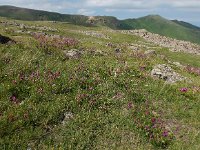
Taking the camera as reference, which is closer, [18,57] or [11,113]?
[11,113]

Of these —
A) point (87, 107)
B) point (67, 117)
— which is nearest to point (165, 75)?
point (87, 107)

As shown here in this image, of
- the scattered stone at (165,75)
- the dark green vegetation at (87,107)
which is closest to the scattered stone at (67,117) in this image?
the dark green vegetation at (87,107)

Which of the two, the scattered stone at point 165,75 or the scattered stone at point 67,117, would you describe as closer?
the scattered stone at point 67,117

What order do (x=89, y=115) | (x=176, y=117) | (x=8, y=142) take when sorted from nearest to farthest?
(x=8, y=142) < (x=89, y=115) < (x=176, y=117)

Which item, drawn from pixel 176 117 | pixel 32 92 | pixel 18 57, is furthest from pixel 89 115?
pixel 18 57

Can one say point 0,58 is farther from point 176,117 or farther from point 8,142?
point 176,117

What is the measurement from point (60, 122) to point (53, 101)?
1.38 metres

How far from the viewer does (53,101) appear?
664 inches

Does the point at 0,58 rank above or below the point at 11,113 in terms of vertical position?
above

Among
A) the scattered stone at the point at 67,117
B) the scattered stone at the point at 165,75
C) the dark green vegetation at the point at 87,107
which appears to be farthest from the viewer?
the scattered stone at the point at 165,75

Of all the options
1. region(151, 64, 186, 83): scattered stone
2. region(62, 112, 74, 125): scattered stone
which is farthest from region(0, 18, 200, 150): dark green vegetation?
region(151, 64, 186, 83): scattered stone

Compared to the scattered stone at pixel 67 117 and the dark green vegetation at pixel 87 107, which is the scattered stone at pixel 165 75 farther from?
the scattered stone at pixel 67 117

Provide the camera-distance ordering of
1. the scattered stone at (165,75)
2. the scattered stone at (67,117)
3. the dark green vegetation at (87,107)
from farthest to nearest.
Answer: the scattered stone at (165,75)
the scattered stone at (67,117)
the dark green vegetation at (87,107)

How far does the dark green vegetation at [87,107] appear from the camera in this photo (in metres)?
15.0
